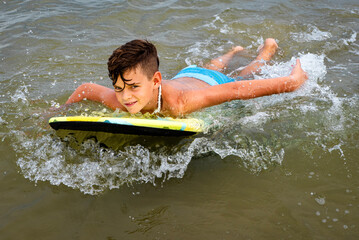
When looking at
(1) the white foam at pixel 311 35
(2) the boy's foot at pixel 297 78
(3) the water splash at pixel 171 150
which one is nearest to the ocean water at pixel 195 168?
(3) the water splash at pixel 171 150

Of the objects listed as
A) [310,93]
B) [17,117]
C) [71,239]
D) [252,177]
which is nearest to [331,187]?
[252,177]

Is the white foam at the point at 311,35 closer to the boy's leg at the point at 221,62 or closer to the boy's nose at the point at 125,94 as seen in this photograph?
the boy's leg at the point at 221,62

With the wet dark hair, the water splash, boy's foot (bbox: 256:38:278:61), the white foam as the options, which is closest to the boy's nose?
the wet dark hair

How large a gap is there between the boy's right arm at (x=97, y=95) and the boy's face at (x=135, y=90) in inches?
20.5

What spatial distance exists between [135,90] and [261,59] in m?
2.68

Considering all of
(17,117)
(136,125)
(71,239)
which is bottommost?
(71,239)

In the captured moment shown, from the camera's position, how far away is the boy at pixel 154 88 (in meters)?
2.88

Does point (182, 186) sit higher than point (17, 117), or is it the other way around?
point (17, 117)

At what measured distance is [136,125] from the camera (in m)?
2.65

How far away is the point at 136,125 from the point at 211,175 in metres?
0.80

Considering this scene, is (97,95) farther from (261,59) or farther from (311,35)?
(311,35)

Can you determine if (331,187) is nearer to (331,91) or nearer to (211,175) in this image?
(211,175)

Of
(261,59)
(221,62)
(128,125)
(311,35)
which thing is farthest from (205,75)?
(311,35)

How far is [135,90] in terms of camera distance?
296cm
